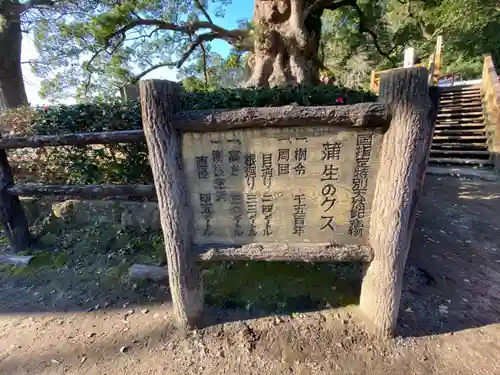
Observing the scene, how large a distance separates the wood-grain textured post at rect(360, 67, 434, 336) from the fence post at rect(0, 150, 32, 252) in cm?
405

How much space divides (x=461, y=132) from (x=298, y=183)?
355 inches

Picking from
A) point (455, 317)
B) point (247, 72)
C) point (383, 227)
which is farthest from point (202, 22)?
point (455, 317)

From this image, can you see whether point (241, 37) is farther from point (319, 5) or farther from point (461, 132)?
point (461, 132)

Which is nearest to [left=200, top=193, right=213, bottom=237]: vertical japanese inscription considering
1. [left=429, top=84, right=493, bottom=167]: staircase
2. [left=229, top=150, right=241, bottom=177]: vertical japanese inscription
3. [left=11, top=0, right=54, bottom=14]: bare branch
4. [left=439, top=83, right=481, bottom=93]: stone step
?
[left=229, top=150, right=241, bottom=177]: vertical japanese inscription

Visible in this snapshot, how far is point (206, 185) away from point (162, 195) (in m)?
0.33

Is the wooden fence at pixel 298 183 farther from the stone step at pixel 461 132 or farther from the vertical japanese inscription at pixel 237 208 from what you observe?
the stone step at pixel 461 132

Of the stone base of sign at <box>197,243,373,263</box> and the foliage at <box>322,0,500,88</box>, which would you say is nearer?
the stone base of sign at <box>197,243,373,263</box>

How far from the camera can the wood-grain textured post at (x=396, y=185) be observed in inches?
61.6

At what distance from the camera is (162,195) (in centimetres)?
188

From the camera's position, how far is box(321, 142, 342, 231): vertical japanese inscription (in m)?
1.76

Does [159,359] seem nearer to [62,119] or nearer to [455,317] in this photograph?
[455,317]

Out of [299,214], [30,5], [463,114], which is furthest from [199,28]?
[463,114]

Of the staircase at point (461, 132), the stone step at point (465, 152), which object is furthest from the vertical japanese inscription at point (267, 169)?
the stone step at point (465, 152)

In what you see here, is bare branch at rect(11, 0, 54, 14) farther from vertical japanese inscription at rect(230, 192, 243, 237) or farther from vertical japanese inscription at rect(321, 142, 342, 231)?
vertical japanese inscription at rect(321, 142, 342, 231)
